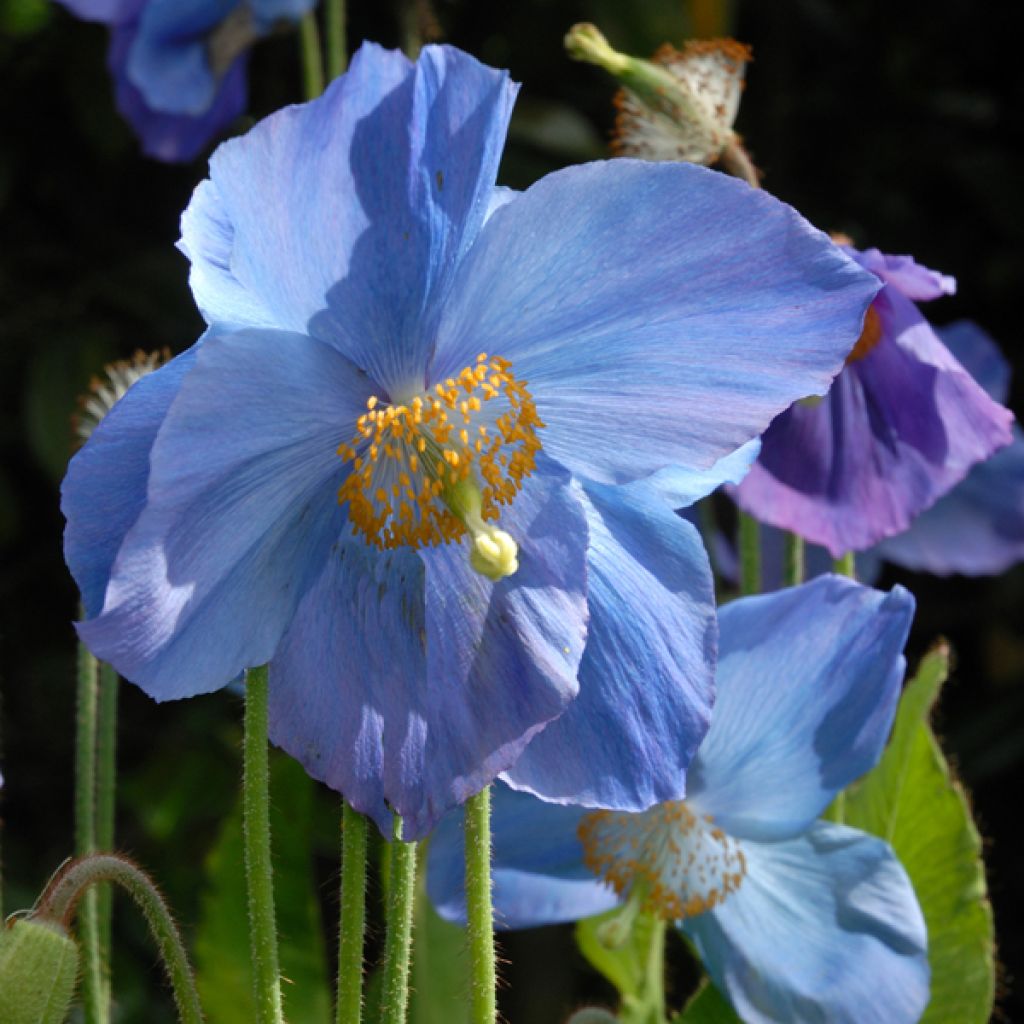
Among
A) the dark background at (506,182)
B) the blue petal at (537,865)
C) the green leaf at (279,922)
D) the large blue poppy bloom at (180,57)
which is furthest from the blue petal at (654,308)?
the dark background at (506,182)

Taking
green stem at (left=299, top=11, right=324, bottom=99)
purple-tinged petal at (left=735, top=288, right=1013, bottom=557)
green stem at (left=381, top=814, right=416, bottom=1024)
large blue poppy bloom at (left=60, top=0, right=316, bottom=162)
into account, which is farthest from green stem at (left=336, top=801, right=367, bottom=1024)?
large blue poppy bloom at (left=60, top=0, right=316, bottom=162)

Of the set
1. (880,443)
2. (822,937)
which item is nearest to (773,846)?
(822,937)

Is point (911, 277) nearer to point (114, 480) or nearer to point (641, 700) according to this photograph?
point (641, 700)

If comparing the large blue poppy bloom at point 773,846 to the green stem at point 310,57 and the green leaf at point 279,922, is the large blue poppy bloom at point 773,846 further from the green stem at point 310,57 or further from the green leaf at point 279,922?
the green stem at point 310,57

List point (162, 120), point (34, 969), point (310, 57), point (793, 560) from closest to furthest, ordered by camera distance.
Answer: point (34, 969) → point (793, 560) → point (310, 57) → point (162, 120)

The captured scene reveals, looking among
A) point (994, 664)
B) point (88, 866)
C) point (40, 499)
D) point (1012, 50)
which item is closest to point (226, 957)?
point (88, 866)
